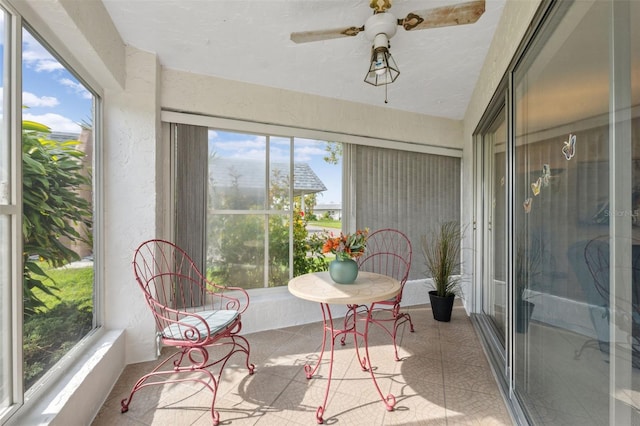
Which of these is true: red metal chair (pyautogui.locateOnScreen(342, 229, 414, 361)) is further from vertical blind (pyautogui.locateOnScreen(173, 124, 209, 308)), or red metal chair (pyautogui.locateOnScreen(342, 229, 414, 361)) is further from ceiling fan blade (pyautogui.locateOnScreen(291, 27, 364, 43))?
ceiling fan blade (pyautogui.locateOnScreen(291, 27, 364, 43))

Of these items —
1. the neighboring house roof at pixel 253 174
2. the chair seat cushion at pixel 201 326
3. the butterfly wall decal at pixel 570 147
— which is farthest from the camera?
the neighboring house roof at pixel 253 174

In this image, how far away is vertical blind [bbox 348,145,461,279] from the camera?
12.6ft

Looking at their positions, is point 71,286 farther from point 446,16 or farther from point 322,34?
point 446,16

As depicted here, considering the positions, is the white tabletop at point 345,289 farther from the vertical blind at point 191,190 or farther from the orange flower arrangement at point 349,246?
the vertical blind at point 191,190

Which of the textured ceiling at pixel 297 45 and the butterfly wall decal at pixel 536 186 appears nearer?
the butterfly wall decal at pixel 536 186

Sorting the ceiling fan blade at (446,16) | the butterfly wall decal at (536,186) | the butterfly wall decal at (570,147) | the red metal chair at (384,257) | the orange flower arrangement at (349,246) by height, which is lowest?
the red metal chair at (384,257)

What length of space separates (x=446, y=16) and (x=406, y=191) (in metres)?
2.64

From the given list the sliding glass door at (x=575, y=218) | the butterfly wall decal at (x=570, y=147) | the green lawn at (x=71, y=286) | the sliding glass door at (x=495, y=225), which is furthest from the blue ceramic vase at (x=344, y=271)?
the green lawn at (x=71, y=286)

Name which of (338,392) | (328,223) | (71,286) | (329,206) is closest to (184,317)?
(71,286)

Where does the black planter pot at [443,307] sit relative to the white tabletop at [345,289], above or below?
A: below

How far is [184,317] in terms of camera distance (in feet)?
8.70

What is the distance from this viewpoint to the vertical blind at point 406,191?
3855mm

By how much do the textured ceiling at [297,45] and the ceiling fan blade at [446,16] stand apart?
37 cm

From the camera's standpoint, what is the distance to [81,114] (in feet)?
7.02
